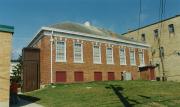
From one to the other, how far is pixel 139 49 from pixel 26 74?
19770 mm

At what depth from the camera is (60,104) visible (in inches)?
626

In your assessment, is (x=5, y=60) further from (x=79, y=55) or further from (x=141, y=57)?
(x=141, y=57)

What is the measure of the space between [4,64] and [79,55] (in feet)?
59.5

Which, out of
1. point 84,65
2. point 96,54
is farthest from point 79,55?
point 96,54

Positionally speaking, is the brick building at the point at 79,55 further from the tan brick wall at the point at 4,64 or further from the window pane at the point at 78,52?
the tan brick wall at the point at 4,64

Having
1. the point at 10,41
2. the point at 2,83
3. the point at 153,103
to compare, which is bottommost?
the point at 153,103

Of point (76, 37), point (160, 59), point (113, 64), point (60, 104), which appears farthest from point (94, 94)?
point (160, 59)

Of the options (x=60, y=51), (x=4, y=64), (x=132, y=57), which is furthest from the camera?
(x=132, y=57)

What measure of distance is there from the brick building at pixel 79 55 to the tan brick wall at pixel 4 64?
13.5m

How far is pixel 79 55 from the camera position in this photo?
32.3 m

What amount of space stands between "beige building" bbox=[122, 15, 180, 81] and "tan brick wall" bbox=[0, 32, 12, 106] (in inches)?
1358

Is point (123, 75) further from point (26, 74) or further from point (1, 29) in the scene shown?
point (1, 29)

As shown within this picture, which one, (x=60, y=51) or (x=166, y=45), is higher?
(x=166, y=45)

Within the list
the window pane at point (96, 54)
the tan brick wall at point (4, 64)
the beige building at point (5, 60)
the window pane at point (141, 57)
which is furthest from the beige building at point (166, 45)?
the tan brick wall at point (4, 64)
